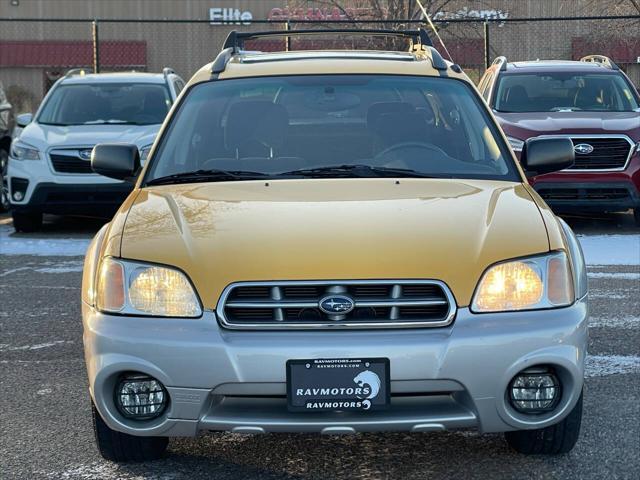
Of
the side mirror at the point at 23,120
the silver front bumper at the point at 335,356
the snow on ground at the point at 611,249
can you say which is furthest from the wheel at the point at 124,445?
the side mirror at the point at 23,120

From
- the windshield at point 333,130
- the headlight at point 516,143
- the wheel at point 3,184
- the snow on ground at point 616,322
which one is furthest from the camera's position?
the wheel at point 3,184

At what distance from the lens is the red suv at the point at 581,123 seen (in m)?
11.4

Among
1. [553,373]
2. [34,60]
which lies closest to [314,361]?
[553,373]

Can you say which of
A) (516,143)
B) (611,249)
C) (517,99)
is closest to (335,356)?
(611,249)

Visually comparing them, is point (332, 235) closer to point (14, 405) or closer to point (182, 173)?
point (182, 173)

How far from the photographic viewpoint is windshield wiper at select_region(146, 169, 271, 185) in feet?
16.0

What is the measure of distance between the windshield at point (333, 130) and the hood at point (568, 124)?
625cm

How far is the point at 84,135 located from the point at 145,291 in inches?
317

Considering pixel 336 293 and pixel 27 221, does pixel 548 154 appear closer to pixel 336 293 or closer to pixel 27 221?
pixel 336 293

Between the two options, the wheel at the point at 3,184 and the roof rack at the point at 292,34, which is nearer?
the roof rack at the point at 292,34

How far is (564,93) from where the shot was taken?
12.5m

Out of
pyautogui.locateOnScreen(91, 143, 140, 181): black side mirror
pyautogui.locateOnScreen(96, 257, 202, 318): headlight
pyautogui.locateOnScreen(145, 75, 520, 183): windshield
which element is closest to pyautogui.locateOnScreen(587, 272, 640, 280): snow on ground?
pyautogui.locateOnScreen(145, 75, 520, 183): windshield

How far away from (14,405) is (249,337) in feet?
6.56

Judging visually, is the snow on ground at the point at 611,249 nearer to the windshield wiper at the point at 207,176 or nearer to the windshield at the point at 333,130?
the windshield at the point at 333,130
